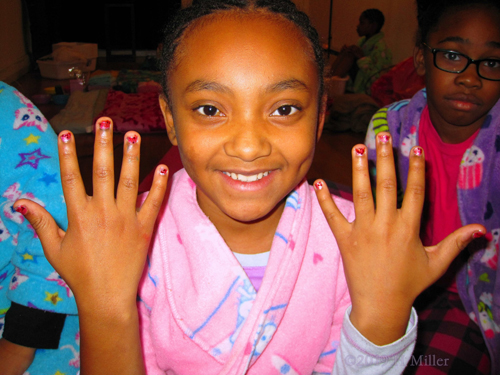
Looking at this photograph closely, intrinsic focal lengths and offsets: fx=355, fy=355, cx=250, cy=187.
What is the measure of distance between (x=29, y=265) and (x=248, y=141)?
1.96 feet

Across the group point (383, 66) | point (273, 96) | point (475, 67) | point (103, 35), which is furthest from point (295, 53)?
point (103, 35)

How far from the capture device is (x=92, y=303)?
63 centimetres

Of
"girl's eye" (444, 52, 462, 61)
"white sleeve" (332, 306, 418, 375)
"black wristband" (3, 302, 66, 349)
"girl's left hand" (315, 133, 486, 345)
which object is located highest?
"girl's eye" (444, 52, 462, 61)

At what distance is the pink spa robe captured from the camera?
802mm

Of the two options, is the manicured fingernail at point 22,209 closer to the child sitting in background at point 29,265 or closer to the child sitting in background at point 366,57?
the child sitting in background at point 29,265

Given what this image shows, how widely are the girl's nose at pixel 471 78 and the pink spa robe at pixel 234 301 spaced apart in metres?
0.76

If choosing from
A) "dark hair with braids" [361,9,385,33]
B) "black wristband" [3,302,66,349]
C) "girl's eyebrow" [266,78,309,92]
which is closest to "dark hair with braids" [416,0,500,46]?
"girl's eyebrow" [266,78,309,92]

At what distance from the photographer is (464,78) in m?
1.20

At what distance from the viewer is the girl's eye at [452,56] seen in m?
1.23

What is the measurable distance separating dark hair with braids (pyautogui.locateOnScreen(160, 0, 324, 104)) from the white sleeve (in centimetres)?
54

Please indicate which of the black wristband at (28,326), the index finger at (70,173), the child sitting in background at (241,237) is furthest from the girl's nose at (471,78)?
the black wristband at (28,326)

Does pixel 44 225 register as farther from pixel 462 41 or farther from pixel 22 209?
pixel 462 41

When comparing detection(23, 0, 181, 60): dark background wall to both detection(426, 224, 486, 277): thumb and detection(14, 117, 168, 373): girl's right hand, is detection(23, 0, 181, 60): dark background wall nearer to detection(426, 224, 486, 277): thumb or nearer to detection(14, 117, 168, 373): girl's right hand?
detection(14, 117, 168, 373): girl's right hand

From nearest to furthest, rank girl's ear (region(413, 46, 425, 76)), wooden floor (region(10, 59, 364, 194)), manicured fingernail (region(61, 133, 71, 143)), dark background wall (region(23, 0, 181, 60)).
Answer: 1. manicured fingernail (region(61, 133, 71, 143))
2. girl's ear (region(413, 46, 425, 76))
3. wooden floor (region(10, 59, 364, 194))
4. dark background wall (region(23, 0, 181, 60))
